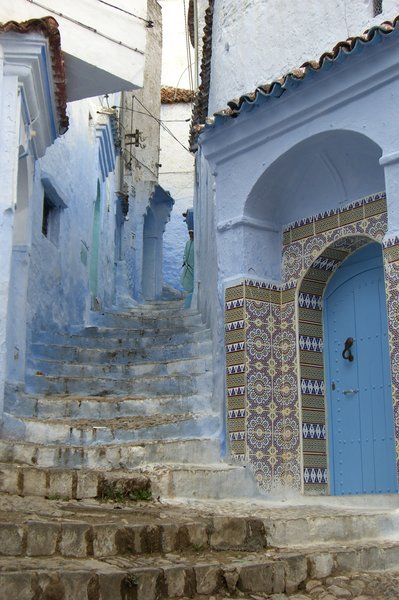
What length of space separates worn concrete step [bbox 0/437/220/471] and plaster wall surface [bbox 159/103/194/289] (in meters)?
13.9

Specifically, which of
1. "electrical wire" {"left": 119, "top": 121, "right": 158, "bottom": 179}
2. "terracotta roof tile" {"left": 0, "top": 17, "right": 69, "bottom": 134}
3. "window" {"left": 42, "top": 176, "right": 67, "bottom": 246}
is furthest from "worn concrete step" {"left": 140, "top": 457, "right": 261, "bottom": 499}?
"electrical wire" {"left": 119, "top": 121, "right": 158, "bottom": 179}

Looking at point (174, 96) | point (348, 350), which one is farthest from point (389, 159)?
point (174, 96)

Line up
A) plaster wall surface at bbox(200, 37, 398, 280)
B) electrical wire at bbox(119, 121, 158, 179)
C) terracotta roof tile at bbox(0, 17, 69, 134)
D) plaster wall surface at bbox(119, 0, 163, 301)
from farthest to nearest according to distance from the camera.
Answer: plaster wall surface at bbox(119, 0, 163, 301) → electrical wire at bbox(119, 121, 158, 179) → terracotta roof tile at bbox(0, 17, 69, 134) → plaster wall surface at bbox(200, 37, 398, 280)

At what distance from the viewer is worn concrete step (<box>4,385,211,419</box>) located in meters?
8.45

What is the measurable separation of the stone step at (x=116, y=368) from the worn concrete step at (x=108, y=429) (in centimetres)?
115

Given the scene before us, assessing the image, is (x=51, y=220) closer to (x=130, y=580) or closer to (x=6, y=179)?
(x=6, y=179)

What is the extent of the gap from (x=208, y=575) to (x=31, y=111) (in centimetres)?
524

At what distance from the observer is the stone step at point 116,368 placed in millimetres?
9500

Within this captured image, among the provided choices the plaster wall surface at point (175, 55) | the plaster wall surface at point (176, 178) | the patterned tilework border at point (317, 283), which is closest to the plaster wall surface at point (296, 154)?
the patterned tilework border at point (317, 283)

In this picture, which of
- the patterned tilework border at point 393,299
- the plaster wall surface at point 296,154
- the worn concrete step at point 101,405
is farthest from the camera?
the worn concrete step at point 101,405

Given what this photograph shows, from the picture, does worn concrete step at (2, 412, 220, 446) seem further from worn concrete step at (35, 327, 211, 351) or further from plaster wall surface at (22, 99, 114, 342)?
plaster wall surface at (22, 99, 114, 342)

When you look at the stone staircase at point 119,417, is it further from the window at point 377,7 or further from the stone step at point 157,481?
the window at point 377,7

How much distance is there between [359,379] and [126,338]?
14.0 ft

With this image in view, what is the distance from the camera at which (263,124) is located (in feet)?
25.4
